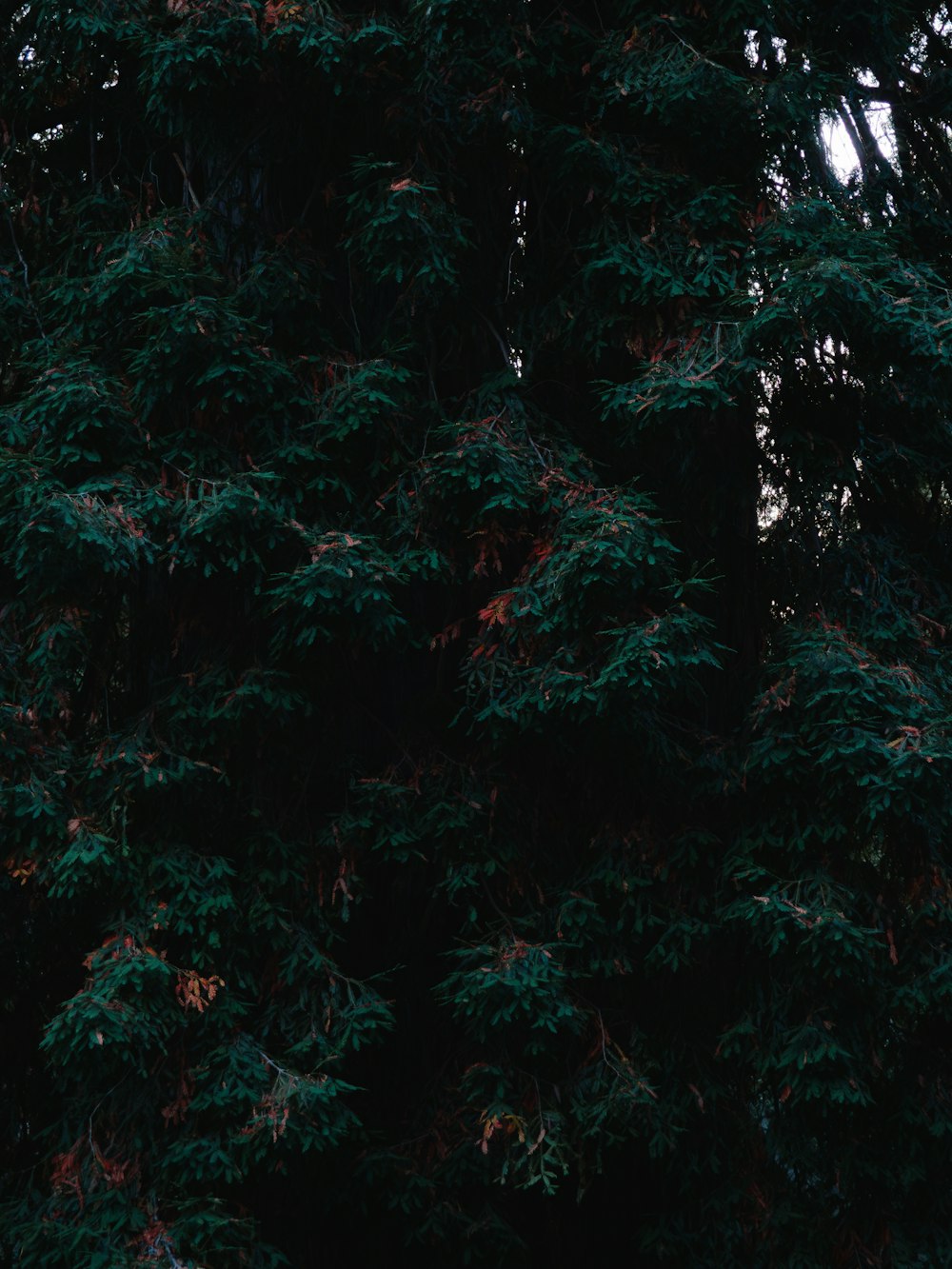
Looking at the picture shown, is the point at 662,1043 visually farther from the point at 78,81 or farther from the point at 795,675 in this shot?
the point at 78,81

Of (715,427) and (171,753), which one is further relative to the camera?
(715,427)

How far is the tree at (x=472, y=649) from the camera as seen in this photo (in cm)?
672

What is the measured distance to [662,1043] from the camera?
290 inches

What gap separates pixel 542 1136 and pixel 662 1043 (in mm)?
935

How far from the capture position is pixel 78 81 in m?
8.29

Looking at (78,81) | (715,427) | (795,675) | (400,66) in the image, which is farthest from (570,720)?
(78,81)

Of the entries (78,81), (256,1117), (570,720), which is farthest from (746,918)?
(78,81)

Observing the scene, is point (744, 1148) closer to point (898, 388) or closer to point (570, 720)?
point (570, 720)

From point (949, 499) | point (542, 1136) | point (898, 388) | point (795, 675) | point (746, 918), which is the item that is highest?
point (898, 388)

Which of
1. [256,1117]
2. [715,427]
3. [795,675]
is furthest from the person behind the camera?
[715,427]

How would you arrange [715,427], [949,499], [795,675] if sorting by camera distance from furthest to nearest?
Answer: [949,499] < [715,427] < [795,675]

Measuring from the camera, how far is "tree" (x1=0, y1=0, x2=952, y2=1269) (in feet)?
22.0

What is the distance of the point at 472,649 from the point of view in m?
7.22

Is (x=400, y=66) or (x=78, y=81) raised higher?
(x=78, y=81)
